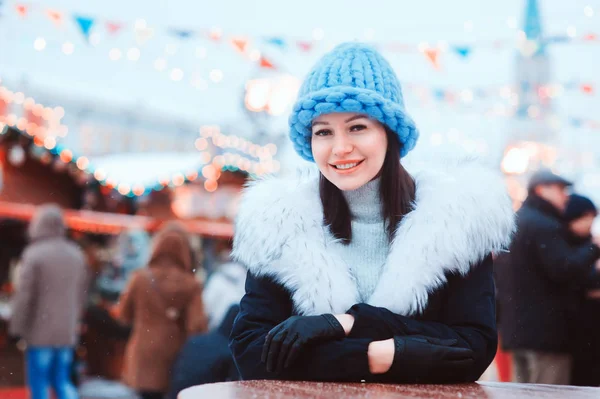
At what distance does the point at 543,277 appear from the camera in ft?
13.0

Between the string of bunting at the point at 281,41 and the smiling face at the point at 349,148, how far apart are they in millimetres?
5307

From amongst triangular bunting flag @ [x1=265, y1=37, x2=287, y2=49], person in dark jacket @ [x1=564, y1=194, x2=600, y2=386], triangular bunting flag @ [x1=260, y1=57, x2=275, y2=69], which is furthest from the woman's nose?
triangular bunting flag @ [x1=260, y1=57, x2=275, y2=69]

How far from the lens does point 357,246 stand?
1850 millimetres

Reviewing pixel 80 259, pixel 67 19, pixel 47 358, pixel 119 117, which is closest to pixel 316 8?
pixel 67 19

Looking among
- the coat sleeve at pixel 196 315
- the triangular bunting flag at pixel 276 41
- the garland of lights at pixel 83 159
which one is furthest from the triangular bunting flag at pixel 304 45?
the coat sleeve at pixel 196 315

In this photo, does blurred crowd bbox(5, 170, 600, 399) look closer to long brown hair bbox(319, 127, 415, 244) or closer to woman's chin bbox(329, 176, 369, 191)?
long brown hair bbox(319, 127, 415, 244)

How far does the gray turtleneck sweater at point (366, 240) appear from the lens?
1806 millimetres

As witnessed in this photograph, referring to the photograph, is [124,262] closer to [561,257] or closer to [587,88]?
[561,257]

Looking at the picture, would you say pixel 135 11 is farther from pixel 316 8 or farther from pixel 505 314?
pixel 505 314

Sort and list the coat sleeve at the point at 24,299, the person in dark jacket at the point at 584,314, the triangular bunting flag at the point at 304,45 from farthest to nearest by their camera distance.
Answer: the triangular bunting flag at the point at 304,45 < the coat sleeve at the point at 24,299 < the person in dark jacket at the point at 584,314

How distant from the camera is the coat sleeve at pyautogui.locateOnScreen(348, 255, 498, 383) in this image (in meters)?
1.58

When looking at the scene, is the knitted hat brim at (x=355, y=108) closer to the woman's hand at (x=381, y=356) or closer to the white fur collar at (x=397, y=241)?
the white fur collar at (x=397, y=241)

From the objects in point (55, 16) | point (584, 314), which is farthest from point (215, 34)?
point (584, 314)

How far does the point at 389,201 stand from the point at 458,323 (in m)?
0.39
